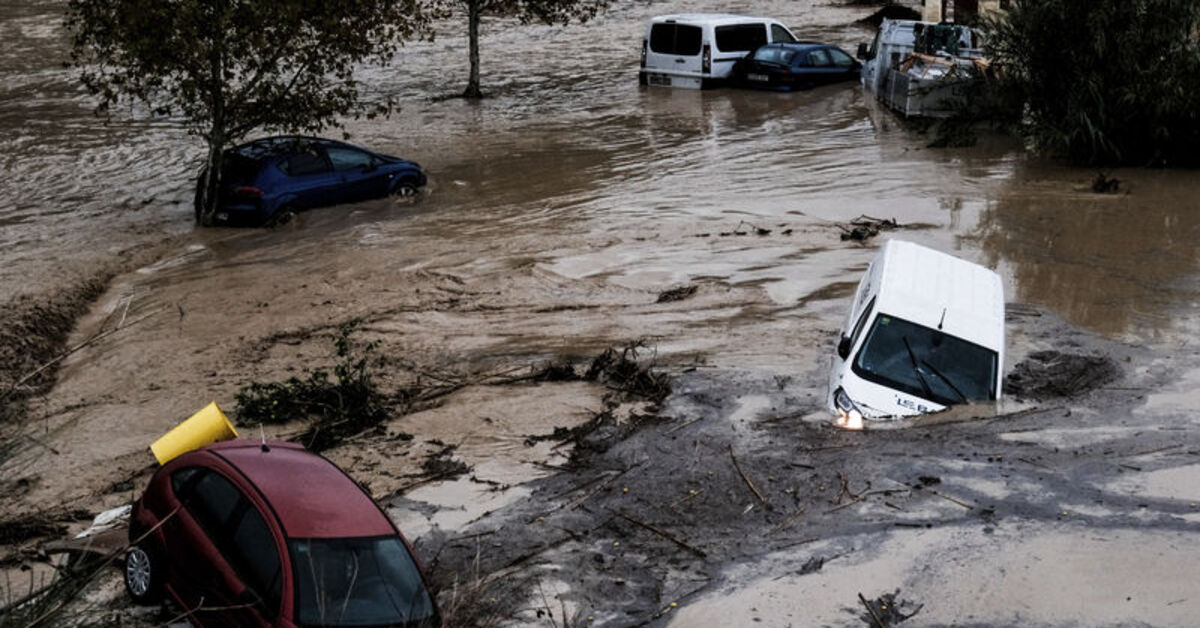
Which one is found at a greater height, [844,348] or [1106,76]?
[1106,76]

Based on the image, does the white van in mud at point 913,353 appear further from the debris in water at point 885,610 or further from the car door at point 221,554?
the car door at point 221,554

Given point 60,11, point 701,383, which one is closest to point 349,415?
point 701,383

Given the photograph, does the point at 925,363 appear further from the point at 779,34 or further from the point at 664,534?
the point at 779,34

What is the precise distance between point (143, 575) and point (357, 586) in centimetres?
152

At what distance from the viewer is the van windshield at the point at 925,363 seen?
11.5m

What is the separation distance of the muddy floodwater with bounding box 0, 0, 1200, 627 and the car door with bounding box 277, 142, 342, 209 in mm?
275

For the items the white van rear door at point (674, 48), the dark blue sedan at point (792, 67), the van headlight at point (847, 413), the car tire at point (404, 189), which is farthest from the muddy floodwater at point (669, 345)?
the white van rear door at point (674, 48)

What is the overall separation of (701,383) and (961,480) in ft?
10.1

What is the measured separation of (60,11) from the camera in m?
45.4

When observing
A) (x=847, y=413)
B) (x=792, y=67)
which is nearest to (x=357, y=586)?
(x=847, y=413)

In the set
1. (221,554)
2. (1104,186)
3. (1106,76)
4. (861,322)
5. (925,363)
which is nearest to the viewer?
(221,554)

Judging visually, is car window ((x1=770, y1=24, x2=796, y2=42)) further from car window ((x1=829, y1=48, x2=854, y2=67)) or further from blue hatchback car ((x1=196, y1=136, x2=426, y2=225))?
blue hatchback car ((x1=196, y1=136, x2=426, y2=225))

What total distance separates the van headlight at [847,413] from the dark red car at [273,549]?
4.61 meters

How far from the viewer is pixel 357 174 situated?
20.6 m
